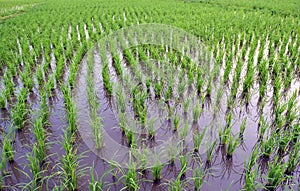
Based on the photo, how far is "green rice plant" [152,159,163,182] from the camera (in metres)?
2.95

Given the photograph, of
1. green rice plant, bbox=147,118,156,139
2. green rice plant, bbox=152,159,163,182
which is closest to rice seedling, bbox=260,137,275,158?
green rice plant, bbox=152,159,163,182

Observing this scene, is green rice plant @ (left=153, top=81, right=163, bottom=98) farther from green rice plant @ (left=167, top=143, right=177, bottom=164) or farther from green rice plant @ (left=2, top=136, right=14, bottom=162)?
green rice plant @ (left=2, top=136, right=14, bottom=162)

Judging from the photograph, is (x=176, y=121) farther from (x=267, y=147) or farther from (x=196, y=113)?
(x=267, y=147)

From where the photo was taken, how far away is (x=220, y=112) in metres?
4.35

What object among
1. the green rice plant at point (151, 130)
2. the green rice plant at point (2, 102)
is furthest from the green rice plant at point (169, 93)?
the green rice plant at point (2, 102)

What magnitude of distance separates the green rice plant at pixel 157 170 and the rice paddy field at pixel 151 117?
1 centimetres

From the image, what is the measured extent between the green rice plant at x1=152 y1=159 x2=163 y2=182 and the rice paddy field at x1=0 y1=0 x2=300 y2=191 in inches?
0.5

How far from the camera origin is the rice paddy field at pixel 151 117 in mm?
3076

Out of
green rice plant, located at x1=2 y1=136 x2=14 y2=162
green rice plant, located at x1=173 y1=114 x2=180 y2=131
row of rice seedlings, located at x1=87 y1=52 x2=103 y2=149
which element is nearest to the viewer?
green rice plant, located at x1=2 y1=136 x2=14 y2=162

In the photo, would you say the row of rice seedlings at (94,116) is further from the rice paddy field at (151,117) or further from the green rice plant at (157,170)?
the green rice plant at (157,170)

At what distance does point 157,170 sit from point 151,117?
1277mm

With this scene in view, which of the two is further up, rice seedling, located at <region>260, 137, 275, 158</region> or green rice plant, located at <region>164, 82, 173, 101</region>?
green rice plant, located at <region>164, 82, 173, 101</region>

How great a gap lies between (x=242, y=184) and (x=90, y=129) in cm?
218

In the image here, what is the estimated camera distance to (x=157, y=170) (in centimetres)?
301
